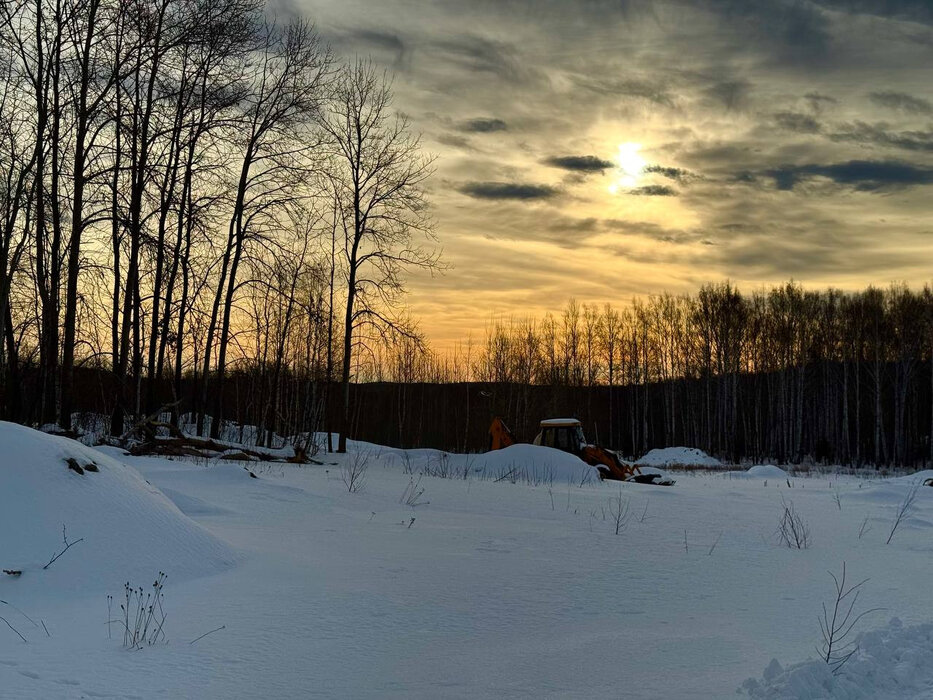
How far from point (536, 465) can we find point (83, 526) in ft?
46.1

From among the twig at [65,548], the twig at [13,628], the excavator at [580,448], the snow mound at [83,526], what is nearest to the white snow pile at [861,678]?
the twig at [13,628]

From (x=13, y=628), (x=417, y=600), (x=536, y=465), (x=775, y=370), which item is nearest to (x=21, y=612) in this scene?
(x=13, y=628)

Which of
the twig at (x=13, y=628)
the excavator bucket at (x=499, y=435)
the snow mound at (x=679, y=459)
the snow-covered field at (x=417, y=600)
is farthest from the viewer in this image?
the snow mound at (x=679, y=459)

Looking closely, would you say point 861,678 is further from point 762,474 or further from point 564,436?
point 762,474

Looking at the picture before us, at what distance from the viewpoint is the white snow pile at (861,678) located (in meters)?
3.14

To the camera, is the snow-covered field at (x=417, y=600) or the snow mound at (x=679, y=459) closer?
the snow-covered field at (x=417, y=600)

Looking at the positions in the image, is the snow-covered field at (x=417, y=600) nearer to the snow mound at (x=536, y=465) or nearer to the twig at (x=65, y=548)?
the twig at (x=65, y=548)

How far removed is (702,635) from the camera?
417 cm

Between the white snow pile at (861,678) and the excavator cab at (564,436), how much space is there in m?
17.6

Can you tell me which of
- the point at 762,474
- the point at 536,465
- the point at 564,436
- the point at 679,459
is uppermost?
the point at 564,436

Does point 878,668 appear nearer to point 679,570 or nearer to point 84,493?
point 679,570

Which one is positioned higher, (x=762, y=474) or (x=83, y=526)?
(x=83, y=526)

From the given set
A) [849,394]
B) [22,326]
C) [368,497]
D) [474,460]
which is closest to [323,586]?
[368,497]

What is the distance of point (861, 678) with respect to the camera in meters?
3.30
